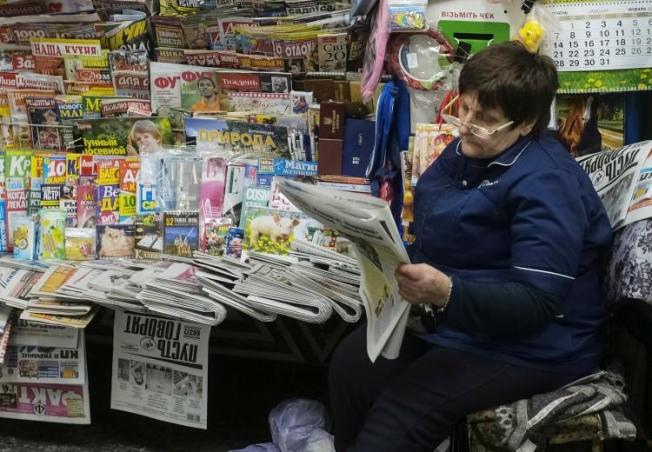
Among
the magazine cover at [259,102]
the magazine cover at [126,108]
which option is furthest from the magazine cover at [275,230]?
the magazine cover at [126,108]

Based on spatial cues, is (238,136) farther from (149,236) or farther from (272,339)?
(272,339)

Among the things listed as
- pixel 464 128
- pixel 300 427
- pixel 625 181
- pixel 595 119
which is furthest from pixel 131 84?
pixel 625 181

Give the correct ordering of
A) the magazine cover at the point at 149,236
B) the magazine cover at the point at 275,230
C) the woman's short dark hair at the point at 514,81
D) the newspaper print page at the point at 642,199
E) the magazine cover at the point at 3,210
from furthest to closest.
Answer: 1. the magazine cover at the point at 3,210
2. the magazine cover at the point at 149,236
3. the magazine cover at the point at 275,230
4. the newspaper print page at the point at 642,199
5. the woman's short dark hair at the point at 514,81

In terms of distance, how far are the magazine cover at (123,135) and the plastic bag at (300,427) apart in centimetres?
94

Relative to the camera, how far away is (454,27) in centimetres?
208

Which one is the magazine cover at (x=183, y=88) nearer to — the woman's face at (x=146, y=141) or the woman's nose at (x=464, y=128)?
the woman's face at (x=146, y=141)

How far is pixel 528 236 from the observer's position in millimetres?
1403

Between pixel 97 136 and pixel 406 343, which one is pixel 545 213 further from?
pixel 97 136

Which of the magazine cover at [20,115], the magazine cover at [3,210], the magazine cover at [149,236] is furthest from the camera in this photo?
the magazine cover at [20,115]

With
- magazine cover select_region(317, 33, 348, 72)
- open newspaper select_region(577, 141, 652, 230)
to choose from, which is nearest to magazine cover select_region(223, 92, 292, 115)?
Result: magazine cover select_region(317, 33, 348, 72)

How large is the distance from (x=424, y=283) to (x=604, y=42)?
1017mm

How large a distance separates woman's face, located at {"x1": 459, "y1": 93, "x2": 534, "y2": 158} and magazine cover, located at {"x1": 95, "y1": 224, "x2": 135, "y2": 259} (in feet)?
3.96

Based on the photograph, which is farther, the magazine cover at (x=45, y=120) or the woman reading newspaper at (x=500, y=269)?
the magazine cover at (x=45, y=120)

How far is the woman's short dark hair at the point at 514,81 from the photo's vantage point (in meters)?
1.48
